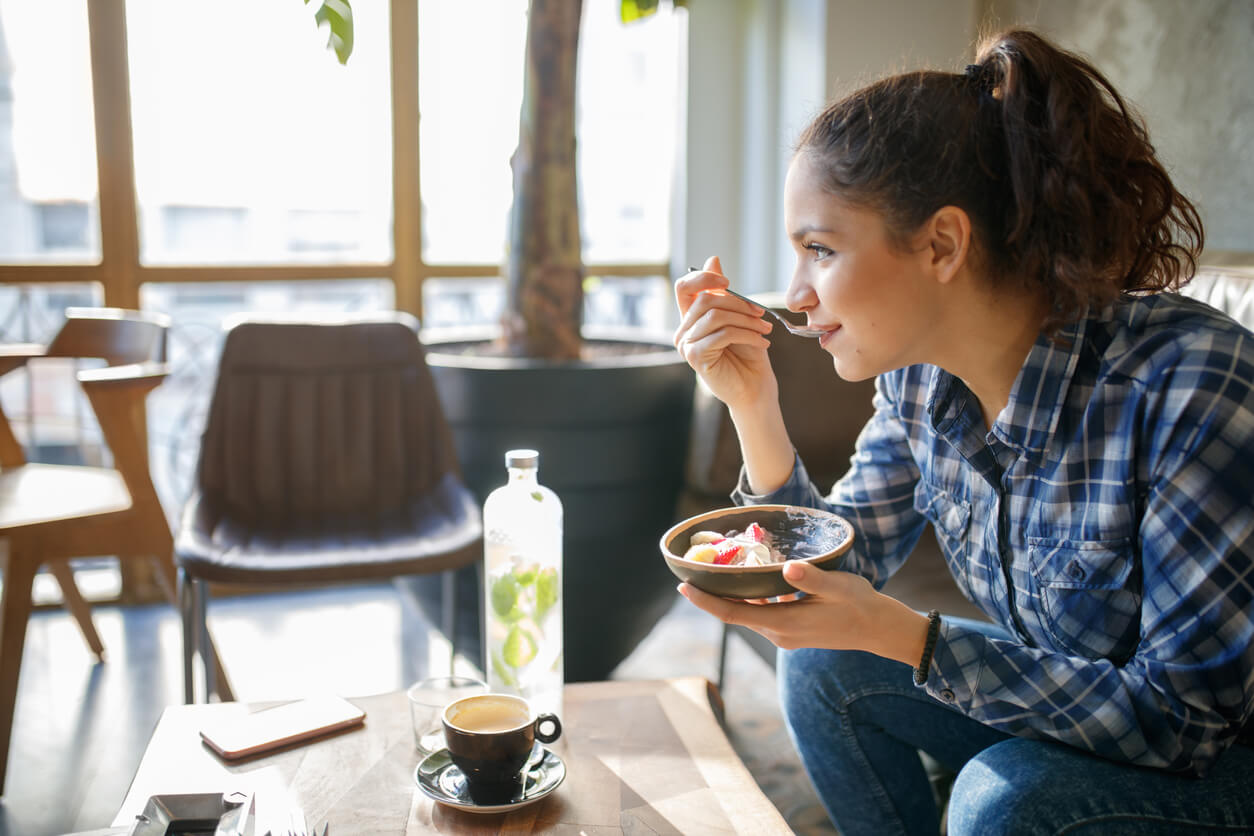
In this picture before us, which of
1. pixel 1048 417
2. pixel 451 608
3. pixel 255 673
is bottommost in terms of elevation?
pixel 255 673

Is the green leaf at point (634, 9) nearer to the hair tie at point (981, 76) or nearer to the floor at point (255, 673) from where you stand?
the floor at point (255, 673)

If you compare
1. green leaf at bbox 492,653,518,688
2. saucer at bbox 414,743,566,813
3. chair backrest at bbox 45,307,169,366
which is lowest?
saucer at bbox 414,743,566,813

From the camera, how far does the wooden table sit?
0.97 m

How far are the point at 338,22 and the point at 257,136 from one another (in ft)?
4.78

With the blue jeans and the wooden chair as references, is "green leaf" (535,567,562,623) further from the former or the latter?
the wooden chair

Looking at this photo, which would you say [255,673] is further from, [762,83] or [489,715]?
[762,83]

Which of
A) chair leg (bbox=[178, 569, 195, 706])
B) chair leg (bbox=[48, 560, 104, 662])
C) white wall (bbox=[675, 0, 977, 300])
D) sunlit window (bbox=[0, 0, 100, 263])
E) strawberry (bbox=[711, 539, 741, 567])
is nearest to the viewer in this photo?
strawberry (bbox=[711, 539, 741, 567])

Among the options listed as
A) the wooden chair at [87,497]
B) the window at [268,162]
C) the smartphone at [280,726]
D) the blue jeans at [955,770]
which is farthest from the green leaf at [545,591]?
the window at [268,162]

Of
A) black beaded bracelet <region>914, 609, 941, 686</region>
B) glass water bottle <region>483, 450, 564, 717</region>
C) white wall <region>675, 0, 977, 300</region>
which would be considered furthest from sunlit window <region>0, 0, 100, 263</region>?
black beaded bracelet <region>914, 609, 941, 686</region>

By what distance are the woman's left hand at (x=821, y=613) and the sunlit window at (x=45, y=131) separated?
7.98 ft

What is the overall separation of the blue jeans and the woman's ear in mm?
465

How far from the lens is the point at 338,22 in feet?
5.29

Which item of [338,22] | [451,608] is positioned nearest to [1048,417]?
[338,22]

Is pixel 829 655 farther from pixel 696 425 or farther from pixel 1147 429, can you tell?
pixel 696 425
